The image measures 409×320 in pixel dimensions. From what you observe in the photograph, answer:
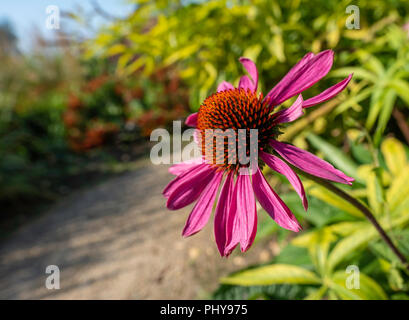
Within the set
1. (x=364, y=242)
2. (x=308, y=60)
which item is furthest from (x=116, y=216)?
(x=308, y=60)

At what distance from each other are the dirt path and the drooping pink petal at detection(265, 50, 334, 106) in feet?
4.58

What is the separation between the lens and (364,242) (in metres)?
0.87

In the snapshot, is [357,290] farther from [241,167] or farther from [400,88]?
[400,88]

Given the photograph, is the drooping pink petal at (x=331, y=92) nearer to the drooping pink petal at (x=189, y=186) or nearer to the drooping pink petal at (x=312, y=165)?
the drooping pink petal at (x=312, y=165)

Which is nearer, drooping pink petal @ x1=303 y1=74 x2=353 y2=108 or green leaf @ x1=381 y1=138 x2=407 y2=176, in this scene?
drooping pink petal @ x1=303 y1=74 x2=353 y2=108

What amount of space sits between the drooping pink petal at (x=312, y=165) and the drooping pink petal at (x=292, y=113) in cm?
6

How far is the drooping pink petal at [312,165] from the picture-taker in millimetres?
507

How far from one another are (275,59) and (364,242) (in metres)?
0.93

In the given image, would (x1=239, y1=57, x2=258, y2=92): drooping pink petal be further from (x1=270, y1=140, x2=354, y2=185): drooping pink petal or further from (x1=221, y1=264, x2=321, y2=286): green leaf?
(x1=221, y1=264, x2=321, y2=286): green leaf

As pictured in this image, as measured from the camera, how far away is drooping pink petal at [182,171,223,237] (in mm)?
590

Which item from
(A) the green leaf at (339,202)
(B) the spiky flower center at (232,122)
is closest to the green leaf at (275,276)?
(A) the green leaf at (339,202)

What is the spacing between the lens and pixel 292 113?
1.96 feet

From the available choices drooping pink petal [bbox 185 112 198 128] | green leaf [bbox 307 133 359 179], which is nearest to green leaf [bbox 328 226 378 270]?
green leaf [bbox 307 133 359 179]

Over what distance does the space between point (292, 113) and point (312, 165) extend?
0.12 meters
